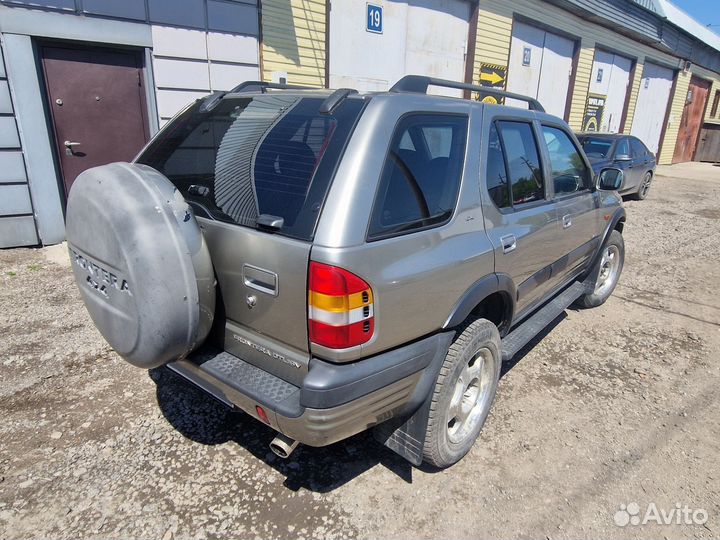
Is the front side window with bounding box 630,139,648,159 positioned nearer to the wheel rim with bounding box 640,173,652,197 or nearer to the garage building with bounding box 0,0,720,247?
the wheel rim with bounding box 640,173,652,197

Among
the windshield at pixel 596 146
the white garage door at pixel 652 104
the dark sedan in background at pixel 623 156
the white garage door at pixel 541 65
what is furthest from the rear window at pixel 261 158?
the white garage door at pixel 652 104

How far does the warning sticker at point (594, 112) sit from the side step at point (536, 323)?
1390cm

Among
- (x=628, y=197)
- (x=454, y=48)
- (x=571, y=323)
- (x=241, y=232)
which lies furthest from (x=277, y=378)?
(x=628, y=197)

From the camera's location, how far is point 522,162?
2.99 m

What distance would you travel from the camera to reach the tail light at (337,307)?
181 centimetres

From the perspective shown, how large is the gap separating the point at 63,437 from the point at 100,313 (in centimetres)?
99

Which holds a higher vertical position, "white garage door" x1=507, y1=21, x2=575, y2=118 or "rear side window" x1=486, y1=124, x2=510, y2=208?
"white garage door" x1=507, y1=21, x2=575, y2=118

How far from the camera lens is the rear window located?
1944 mm

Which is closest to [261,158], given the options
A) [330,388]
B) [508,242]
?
[330,388]

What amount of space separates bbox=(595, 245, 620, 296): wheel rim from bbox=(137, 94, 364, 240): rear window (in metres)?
3.75

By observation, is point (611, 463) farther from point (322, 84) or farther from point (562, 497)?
point (322, 84)

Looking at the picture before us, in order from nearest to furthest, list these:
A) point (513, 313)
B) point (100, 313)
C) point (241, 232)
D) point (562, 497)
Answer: point (241, 232) < point (100, 313) < point (562, 497) < point (513, 313)

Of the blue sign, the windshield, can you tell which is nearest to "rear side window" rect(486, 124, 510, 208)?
the blue sign

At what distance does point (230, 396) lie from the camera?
211cm
